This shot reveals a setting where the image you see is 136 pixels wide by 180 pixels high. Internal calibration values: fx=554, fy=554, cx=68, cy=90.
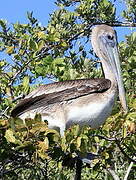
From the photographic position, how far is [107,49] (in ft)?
21.4

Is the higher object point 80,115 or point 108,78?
point 108,78

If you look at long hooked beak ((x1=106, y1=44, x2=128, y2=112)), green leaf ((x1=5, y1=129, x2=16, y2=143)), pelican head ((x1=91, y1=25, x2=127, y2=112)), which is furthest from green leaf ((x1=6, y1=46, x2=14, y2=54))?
green leaf ((x1=5, y1=129, x2=16, y2=143))

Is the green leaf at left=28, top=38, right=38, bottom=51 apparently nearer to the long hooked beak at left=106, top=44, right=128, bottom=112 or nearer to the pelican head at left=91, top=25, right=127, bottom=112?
the long hooked beak at left=106, top=44, right=128, bottom=112

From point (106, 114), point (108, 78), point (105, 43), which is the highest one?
point (105, 43)

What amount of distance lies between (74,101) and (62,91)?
0.58ft

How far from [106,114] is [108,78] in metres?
0.95

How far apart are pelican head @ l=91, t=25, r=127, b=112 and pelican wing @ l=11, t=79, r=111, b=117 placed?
0.93ft

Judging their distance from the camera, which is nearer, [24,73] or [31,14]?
[24,73]

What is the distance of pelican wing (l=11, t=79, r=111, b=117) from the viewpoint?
5539 millimetres

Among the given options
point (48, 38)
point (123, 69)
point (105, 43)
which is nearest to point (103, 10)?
point (105, 43)

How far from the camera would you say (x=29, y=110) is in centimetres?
556

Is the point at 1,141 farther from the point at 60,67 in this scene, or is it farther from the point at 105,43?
the point at 105,43

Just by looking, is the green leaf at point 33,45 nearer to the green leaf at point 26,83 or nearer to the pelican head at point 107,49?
the green leaf at point 26,83

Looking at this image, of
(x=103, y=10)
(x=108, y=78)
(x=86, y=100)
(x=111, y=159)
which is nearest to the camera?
(x=111, y=159)
